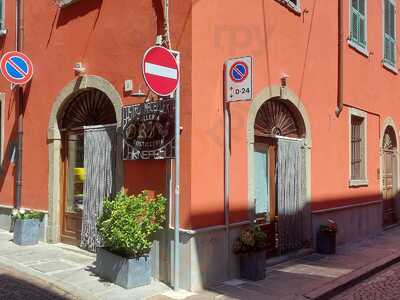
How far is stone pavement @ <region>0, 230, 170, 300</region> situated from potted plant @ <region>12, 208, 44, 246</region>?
0.13 meters

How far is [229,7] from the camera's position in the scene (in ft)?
22.8

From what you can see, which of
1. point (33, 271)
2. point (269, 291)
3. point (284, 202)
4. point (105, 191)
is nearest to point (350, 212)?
point (284, 202)

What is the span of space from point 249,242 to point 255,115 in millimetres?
2027

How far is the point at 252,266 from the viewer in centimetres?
670

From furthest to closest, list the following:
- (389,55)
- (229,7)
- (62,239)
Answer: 1. (389,55)
2. (62,239)
3. (229,7)

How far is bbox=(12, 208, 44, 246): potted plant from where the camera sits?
833 centimetres

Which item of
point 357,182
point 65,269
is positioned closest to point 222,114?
point 65,269

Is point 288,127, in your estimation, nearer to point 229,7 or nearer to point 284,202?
point 284,202

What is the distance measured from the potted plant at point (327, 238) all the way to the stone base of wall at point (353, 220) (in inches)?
5.2

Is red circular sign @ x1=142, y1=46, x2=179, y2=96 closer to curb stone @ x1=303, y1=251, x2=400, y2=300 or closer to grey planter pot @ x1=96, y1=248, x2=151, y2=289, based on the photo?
grey planter pot @ x1=96, y1=248, x2=151, y2=289

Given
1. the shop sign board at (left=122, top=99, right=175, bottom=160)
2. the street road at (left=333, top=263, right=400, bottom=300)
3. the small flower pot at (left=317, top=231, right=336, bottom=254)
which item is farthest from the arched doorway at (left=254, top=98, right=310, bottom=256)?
the shop sign board at (left=122, top=99, right=175, bottom=160)

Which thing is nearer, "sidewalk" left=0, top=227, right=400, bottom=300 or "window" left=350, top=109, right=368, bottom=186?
"sidewalk" left=0, top=227, right=400, bottom=300

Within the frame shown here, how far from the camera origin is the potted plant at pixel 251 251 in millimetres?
6664

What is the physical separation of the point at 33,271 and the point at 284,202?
4237 mm
